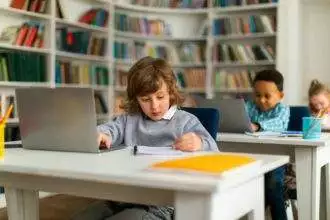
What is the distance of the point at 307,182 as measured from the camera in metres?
2.21

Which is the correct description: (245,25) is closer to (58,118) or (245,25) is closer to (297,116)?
(297,116)

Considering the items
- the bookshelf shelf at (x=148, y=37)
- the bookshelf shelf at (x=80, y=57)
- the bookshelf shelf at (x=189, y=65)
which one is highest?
the bookshelf shelf at (x=148, y=37)

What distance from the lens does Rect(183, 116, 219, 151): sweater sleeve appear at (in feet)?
5.70

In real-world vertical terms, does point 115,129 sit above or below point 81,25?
below

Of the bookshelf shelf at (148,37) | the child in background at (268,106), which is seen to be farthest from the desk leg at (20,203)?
the bookshelf shelf at (148,37)

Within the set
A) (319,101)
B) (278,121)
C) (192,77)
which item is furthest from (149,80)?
(192,77)

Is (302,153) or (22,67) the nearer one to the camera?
(302,153)

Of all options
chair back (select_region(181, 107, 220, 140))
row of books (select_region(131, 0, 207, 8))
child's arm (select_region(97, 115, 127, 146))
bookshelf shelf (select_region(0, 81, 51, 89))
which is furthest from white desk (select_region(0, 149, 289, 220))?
row of books (select_region(131, 0, 207, 8))

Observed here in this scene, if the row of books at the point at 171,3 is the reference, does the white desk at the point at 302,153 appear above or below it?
below

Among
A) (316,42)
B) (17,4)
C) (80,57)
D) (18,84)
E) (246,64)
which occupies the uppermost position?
(17,4)

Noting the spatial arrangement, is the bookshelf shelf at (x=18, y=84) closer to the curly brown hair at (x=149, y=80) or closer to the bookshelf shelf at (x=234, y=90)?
the bookshelf shelf at (x=234, y=90)

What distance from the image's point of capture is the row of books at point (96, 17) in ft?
16.5

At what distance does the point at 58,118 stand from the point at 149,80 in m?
0.42

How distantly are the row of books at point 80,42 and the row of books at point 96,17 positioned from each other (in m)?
0.13
